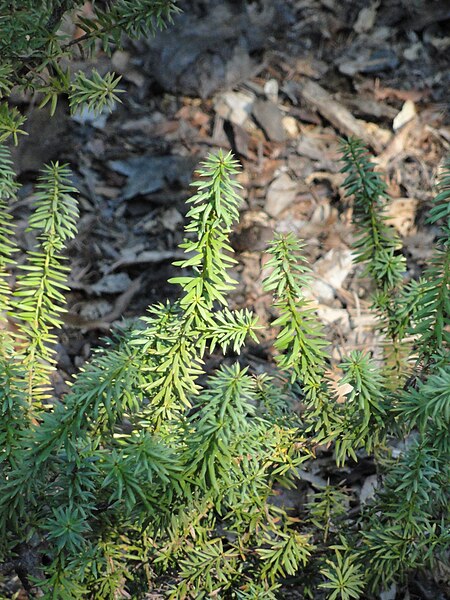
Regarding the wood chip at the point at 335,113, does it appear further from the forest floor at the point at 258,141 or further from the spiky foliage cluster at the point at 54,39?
the spiky foliage cluster at the point at 54,39

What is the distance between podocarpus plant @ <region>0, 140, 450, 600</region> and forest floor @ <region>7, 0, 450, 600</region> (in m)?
1.13

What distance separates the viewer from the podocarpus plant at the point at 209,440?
4.18 ft

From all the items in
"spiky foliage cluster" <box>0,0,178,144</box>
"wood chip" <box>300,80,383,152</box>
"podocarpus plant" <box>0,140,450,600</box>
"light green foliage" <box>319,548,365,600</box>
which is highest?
"spiky foliage cluster" <box>0,0,178,144</box>

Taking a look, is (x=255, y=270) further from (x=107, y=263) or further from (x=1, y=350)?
(x=1, y=350)

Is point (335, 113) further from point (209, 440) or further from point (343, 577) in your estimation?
point (209, 440)

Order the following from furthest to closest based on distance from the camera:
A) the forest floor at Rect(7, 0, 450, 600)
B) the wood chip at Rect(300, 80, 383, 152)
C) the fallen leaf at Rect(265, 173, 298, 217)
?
the wood chip at Rect(300, 80, 383, 152)
the fallen leaf at Rect(265, 173, 298, 217)
the forest floor at Rect(7, 0, 450, 600)

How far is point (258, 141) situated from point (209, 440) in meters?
2.75

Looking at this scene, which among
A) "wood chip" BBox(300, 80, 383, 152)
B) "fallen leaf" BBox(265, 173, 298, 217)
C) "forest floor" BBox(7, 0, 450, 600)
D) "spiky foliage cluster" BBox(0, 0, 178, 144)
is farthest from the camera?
"wood chip" BBox(300, 80, 383, 152)

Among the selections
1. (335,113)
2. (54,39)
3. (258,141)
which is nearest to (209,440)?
(54,39)

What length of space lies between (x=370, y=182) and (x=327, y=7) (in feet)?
10.4

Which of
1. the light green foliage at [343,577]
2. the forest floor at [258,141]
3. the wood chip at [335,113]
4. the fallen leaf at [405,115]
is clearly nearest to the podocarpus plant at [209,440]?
the light green foliage at [343,577]

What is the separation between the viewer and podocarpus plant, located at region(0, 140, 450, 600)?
4.18ft

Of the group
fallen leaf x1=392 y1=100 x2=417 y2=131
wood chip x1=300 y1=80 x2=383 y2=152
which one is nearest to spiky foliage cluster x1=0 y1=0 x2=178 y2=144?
wood chip x1=300 y1=80 x2=383 y2=152

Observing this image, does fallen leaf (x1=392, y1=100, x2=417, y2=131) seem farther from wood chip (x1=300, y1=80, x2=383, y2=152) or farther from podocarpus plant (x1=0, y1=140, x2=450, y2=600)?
podocarpus plant (x1=0, y1=140, x2=450, y2=600)
